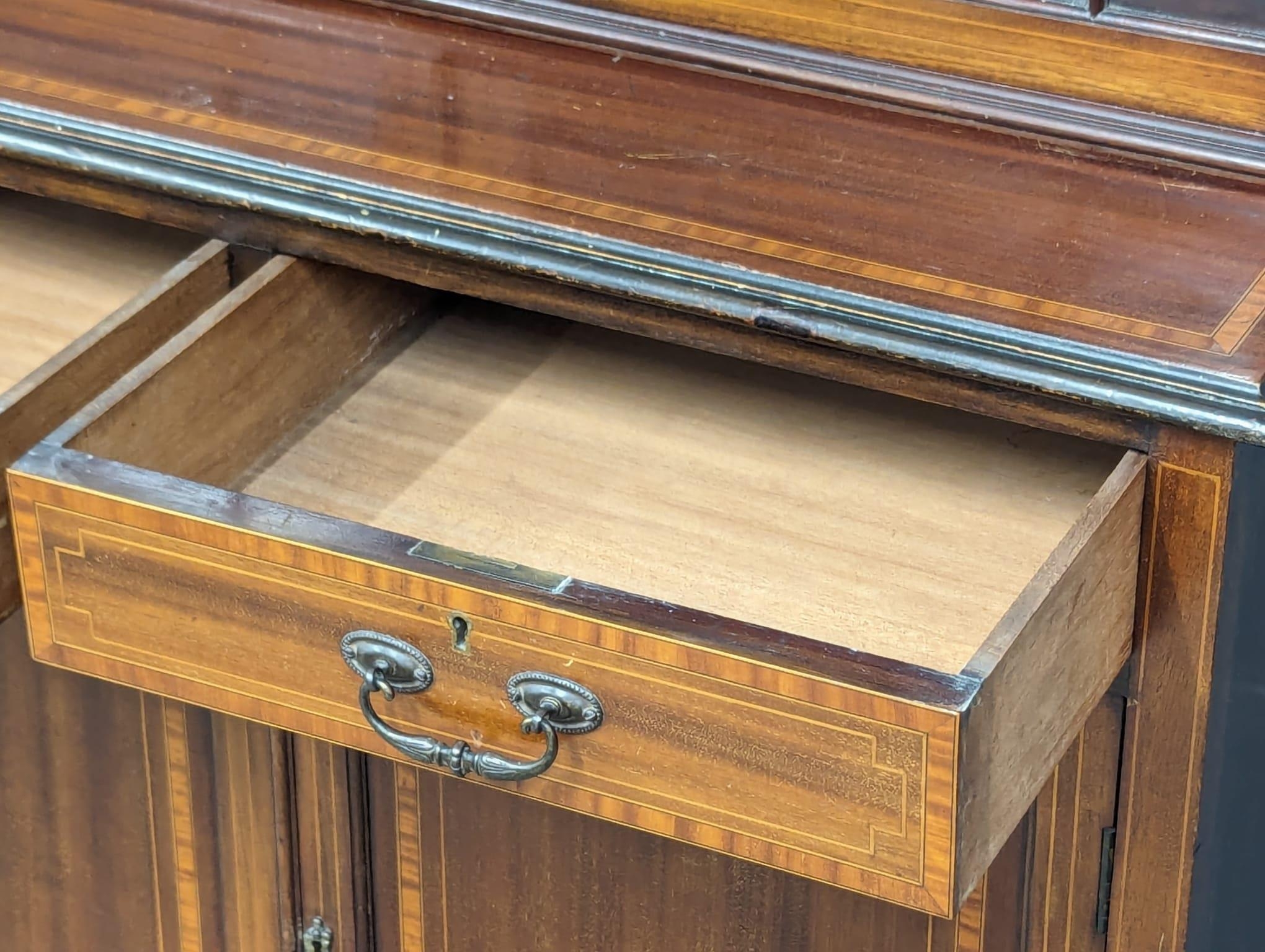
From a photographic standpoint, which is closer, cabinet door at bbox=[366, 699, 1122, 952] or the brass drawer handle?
the brass drawer handle

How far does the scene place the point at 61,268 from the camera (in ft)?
3.96

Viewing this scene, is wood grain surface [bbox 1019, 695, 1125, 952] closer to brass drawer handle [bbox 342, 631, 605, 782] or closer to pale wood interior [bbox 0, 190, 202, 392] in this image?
brass drawer handle [bbox 342, 631, 605, 782]

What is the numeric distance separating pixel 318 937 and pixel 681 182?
0.50 meters

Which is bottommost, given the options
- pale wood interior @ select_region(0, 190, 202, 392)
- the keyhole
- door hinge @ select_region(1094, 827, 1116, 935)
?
the keyhole

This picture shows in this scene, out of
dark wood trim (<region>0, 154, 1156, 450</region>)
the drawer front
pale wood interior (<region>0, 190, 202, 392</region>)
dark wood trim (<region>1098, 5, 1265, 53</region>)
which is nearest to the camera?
the drawer front

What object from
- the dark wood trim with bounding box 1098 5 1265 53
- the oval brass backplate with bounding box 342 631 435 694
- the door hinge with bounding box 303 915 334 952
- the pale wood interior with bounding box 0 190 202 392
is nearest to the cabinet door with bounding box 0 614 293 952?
the door hinge with bounding box 303 915 334 952

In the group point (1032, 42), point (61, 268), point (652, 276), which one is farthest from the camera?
point (61, 268)

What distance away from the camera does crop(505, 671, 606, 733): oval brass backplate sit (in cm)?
87

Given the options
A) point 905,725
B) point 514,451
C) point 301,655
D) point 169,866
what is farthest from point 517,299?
point 169,866

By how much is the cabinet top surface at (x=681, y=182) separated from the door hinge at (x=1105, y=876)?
0.26 meters

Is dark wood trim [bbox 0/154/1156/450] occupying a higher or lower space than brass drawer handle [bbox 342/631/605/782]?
higher

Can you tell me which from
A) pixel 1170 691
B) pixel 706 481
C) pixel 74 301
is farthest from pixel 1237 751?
pixel 74 301

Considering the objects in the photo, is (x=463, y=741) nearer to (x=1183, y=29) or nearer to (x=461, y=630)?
(x=461, y=630)

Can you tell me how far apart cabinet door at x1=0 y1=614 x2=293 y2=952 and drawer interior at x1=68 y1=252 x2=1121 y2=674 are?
7.8 inches
